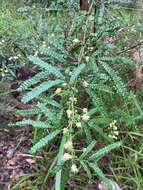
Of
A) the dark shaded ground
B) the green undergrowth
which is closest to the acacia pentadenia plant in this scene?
the green undergrowth

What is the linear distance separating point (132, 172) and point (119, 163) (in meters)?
0.08

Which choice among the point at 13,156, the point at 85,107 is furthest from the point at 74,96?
the point at 13,156

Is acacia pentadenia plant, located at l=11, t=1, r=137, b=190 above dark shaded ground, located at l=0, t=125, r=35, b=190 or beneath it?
above

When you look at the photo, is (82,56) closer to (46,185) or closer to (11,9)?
(46,185)

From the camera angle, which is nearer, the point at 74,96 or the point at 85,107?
the point at 74,96

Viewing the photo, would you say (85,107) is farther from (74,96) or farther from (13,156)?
(13,156)

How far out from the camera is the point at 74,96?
Result: 242 centimetres

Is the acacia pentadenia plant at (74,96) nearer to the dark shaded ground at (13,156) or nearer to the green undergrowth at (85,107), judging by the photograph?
the green undergrowth at (85,107)

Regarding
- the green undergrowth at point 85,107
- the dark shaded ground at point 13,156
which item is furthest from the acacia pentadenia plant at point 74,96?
the dark shaded ground at point 13,156

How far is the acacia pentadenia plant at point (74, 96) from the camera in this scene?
2.13 meters

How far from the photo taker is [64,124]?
2.18m

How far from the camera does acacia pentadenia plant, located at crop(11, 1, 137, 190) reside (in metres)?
2.13

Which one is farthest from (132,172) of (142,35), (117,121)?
(142,35)

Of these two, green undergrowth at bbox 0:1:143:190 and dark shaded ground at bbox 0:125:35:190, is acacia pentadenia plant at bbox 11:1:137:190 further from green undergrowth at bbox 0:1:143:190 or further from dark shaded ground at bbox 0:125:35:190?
dark shaded ground at bbox 0:125:35:190
